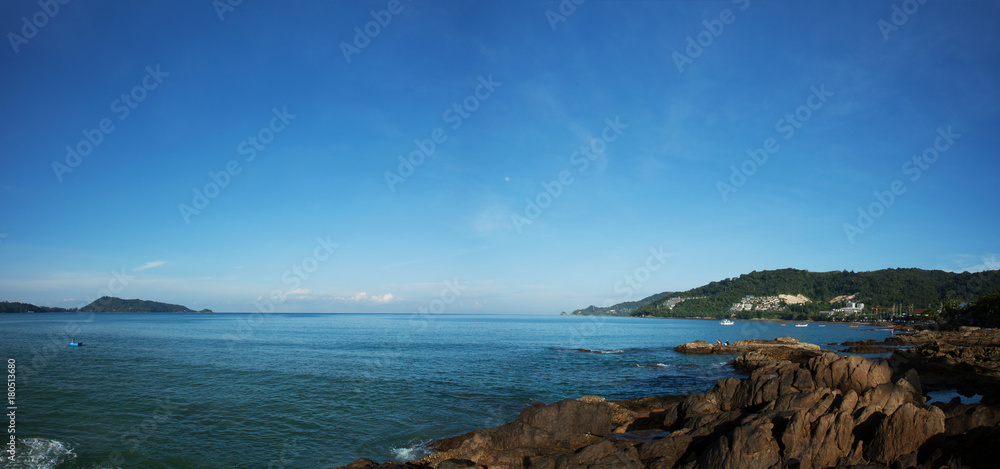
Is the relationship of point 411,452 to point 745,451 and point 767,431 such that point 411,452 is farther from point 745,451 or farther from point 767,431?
point 767,431

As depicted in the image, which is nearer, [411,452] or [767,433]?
[767,433]

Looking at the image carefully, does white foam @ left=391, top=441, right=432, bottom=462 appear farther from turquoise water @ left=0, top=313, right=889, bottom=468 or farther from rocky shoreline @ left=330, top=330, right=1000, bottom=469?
rocky shoreline @ left=330, top=330, right=1000, bottom=469

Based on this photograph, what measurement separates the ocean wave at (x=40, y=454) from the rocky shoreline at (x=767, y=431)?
38.3ft

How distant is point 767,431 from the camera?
557 inches

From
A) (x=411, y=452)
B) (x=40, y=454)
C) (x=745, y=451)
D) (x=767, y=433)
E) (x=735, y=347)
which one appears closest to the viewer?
(x=745, y=451)

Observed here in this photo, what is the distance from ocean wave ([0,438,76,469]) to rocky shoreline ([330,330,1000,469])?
1167 centimetres

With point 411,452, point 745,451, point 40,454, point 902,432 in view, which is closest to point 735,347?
point 902,432

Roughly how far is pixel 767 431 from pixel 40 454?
26447 millimetres

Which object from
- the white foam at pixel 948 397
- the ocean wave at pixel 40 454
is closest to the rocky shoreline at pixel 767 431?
the white foam at pixel 948 397

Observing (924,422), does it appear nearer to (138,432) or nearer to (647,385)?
(647,385)

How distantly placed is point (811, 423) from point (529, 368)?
3251 centimetres

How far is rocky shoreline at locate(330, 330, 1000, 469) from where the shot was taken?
13523mm

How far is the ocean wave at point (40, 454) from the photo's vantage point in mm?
17781

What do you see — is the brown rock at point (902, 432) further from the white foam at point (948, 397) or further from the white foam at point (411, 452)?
the white foam at point (948, 397)
